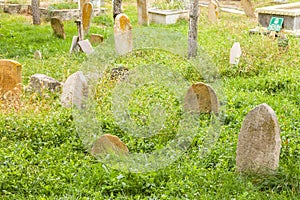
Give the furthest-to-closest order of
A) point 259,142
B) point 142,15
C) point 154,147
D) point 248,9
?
point 248,9 < point 142,15 < point 154,147 < point 259,142

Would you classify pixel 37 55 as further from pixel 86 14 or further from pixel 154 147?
pixel 154 147

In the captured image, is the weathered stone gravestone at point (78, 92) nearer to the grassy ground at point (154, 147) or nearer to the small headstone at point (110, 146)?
the grassy ground at point (154, 147)

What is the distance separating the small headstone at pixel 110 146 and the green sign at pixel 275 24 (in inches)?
373

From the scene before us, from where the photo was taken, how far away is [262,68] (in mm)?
9836

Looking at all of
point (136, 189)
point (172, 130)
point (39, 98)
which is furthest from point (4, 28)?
point (136, 189)

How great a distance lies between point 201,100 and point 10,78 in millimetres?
3034

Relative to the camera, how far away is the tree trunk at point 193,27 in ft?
35.4

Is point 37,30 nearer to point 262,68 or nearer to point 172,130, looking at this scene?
point 262,68

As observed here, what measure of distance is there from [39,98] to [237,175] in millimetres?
4036

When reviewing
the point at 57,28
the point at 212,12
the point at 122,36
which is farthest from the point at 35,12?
the point at 122,36

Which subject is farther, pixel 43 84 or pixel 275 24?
pixel 275 24

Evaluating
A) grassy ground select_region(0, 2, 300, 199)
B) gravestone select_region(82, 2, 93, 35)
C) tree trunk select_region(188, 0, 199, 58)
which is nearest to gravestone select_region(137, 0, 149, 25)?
gravestone select_region(82, 2, 93, 35)

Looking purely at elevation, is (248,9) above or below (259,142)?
above

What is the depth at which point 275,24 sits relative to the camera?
1437 cm
